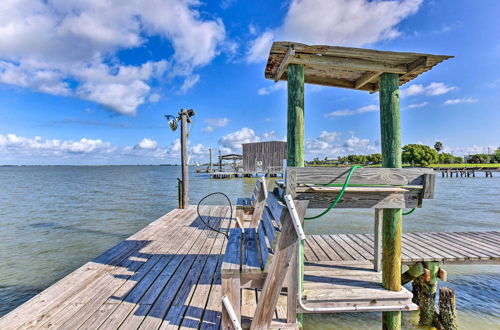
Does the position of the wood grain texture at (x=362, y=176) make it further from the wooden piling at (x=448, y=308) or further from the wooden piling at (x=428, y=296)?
the wooden piling at (x=428, y=296)

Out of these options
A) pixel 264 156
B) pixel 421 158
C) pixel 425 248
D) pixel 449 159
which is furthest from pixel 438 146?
pixel 425 248

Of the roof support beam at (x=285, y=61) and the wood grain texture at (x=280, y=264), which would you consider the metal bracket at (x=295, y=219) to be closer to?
the wood grain texture at (x=280, y=264)

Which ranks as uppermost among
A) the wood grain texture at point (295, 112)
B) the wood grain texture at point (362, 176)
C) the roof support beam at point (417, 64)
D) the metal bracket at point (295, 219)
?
the roof support beam at point (417, 64)

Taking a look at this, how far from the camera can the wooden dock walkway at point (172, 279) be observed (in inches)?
104

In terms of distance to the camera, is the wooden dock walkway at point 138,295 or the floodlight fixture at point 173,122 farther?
the floodlight fixture at point 173,122

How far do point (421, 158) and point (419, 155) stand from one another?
1440 millimetres

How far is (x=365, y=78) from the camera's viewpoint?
337 centimetres

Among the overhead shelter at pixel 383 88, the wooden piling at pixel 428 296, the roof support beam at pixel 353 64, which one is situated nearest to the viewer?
the overhead shelter at pixel 383 88

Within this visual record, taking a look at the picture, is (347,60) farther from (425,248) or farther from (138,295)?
(425,248)

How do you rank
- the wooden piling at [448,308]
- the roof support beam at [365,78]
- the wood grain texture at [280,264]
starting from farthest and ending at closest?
the wooden piling at [448,308], the roof support beam at [365,78], the wood grain texture at [280,264]

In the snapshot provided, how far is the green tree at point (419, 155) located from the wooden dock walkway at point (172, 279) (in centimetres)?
6631

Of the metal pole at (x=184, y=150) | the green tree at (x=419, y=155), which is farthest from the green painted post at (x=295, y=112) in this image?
the green tree at (x=419, y=155)

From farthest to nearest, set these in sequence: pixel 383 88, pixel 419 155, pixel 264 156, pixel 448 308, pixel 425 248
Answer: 1. pixel 419 155
2. pixel 264 156
3. pixel 425 248
4. pixel 448 308
5. pixel 383 88

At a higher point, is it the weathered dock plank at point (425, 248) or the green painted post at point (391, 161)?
the green painted post at point (391, 161)
